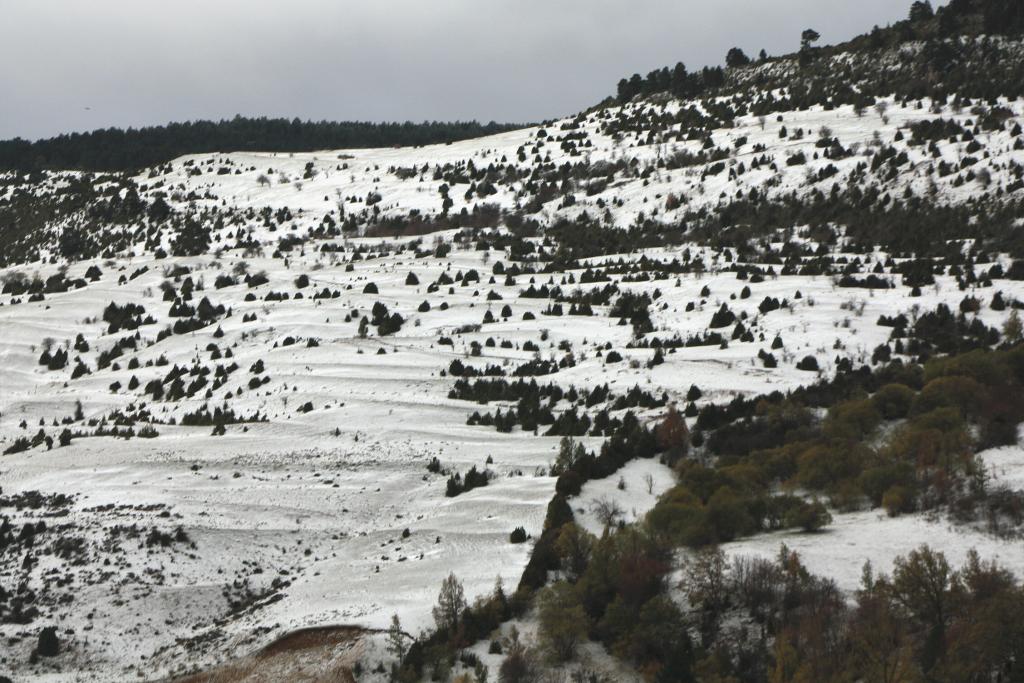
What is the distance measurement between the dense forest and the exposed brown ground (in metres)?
76.3

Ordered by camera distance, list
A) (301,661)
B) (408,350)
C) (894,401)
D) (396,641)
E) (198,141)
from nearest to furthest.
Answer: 1. (396,641)
2. (301,661)
3. (894,401)
4. (408,350)
5. (198,141)

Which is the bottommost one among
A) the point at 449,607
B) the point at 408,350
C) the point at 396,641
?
the point at 396,641

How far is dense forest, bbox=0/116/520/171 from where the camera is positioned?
96.0 meters

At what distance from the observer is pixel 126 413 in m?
33.9

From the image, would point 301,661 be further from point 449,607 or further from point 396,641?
point 449,607

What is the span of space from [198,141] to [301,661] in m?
95.5

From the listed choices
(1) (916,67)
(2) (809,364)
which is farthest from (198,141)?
(2) (809,364)

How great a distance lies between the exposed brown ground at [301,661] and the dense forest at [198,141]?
76.3 meters

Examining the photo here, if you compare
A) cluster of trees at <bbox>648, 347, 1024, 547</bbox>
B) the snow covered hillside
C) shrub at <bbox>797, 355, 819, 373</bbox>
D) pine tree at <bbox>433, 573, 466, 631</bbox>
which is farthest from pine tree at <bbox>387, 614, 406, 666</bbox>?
shrub at <bbox>797, 355, 819, 373</bbox>

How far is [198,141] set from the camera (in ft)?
343

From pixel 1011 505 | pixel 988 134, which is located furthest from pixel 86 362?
pixel 988 134

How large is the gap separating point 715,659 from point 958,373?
41.4 feet

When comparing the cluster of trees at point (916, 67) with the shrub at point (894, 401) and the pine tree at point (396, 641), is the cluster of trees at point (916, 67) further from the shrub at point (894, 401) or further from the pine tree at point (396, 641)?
the pine tree at point (396, 641)

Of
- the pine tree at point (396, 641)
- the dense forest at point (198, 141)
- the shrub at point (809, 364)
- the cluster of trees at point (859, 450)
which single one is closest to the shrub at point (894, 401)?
the cluster of trees at point (859, 450)
